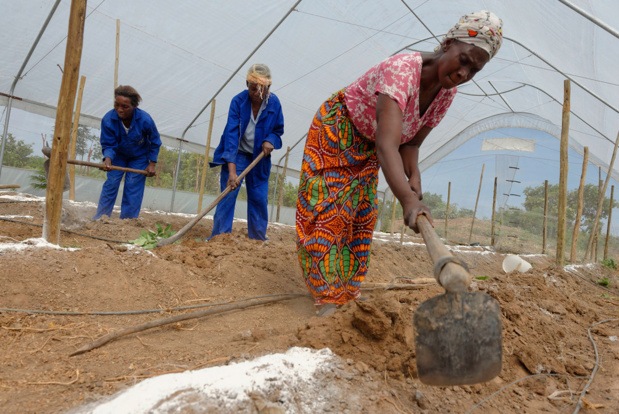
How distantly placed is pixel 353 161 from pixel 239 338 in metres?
1.06

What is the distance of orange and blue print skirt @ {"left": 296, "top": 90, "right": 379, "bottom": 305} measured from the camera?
7.00 feet

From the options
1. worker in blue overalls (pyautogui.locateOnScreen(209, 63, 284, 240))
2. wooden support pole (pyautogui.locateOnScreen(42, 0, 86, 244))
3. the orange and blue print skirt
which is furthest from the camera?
worker in blue overalls (pyautogui.locateOnScreen(209, 63, 284, 240))

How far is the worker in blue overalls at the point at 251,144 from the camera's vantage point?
3.59 meters

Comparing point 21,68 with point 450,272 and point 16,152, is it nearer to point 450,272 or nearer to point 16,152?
point 16,152

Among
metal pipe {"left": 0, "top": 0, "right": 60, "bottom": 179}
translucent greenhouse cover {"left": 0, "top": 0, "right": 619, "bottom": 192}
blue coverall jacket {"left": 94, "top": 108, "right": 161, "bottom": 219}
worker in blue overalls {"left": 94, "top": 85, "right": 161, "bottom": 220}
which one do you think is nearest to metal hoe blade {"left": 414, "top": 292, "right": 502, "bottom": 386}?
worker in blue overalls {"left": 94, "top": 85, "right": 161, "bottom": 220}

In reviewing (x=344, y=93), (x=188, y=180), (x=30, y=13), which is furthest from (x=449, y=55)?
(x=188, y=180)

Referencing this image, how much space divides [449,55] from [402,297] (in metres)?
1.25

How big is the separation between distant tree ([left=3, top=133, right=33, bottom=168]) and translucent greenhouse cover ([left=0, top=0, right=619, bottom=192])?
1.85 meters

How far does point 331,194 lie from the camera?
215 centimetres

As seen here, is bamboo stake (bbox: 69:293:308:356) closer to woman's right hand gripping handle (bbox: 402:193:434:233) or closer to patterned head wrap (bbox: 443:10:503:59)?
woman's right hand gripping handle (bbox: 402:193:434:233)

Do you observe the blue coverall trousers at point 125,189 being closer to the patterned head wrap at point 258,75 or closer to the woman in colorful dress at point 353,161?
the patterned head wrap at point 258,75

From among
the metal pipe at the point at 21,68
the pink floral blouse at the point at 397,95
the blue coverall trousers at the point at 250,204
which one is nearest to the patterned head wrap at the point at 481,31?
the pink floral blouse at the point at 397,95

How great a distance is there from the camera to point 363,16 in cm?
628

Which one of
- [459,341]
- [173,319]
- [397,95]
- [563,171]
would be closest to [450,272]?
[459,341]
